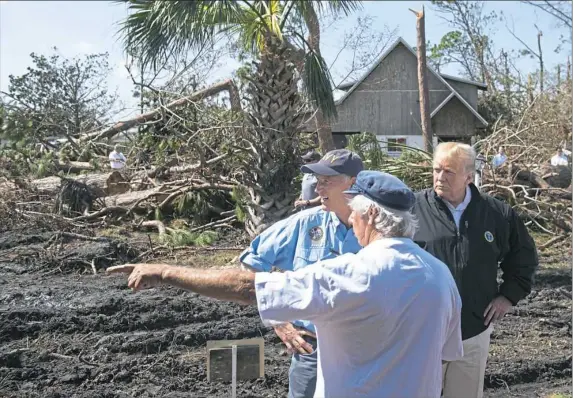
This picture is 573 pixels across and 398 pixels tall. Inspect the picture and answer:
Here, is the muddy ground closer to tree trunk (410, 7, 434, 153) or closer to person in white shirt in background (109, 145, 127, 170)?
person in white shirt in background (109, 145, 127, 170)

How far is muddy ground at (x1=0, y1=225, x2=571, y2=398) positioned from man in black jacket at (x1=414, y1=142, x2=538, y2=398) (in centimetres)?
197

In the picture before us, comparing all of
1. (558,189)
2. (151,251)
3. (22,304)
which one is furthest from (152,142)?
(558,189)

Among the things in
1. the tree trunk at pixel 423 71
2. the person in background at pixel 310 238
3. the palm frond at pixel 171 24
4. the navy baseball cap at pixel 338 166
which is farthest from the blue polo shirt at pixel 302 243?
the tree trunk at pixel 423 71

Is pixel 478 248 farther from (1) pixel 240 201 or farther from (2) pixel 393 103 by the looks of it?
(2) pixel 393 103

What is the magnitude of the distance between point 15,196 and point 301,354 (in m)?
10.3

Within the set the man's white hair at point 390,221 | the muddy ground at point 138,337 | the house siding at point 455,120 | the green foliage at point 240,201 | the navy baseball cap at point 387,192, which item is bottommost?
the muddy ground at point 138,337

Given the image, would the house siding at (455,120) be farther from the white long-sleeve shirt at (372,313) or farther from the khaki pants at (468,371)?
the white long-sleeve shirt at (372,313)

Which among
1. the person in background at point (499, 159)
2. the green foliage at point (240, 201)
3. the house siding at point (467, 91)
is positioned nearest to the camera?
the green foliage at point (240, 201)

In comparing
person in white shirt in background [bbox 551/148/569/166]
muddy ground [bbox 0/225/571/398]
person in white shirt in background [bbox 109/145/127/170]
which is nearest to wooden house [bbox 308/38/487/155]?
person in white shirt in background [bbox 551/148/569/166]

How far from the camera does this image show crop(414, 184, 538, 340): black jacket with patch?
11.3ft

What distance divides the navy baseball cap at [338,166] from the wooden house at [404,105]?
23.7m

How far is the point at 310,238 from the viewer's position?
3.06 metres

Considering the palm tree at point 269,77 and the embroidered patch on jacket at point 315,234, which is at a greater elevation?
Answer: the palm tree at point 269,77

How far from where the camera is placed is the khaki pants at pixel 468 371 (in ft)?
11.3
